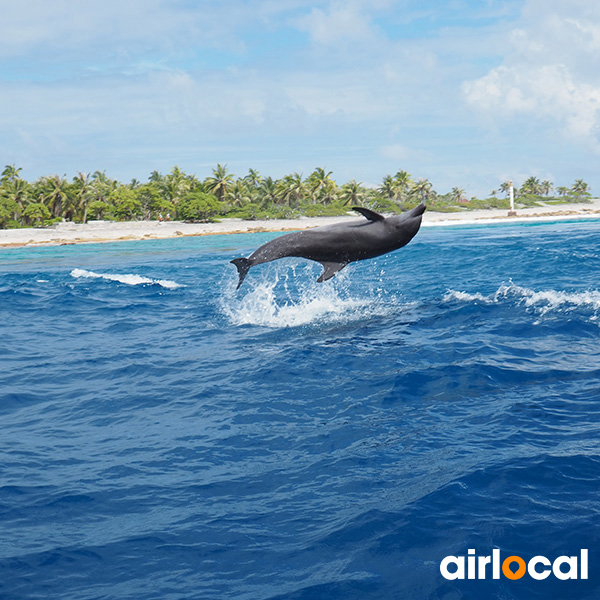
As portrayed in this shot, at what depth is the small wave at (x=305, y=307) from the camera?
45.5ft

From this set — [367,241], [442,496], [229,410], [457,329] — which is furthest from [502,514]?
[457,329]

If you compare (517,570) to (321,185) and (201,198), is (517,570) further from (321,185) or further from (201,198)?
(321,185)

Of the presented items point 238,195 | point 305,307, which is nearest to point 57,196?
point 238,195

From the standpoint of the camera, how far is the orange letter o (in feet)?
14.3

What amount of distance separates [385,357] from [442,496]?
15.9 feet

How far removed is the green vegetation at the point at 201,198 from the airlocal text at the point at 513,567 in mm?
85484

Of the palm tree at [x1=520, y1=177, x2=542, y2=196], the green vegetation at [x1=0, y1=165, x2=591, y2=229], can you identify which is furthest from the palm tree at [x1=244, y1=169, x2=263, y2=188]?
the palm tree at [x1=520, y1=177, x2=542, y2=196]

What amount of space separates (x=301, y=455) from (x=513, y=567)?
2.45 m

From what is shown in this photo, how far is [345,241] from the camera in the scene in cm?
1109

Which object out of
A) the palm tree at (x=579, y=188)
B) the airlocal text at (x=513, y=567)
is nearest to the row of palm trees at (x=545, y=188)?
the palm tree at (x=579, y=188)

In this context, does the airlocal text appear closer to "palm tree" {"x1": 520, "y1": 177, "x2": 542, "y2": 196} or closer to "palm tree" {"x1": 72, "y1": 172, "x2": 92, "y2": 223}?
"palm tree" {"x1": 72, "y1": 172, "x2": 92, "y2": 223}

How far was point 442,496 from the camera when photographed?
5.39 meters

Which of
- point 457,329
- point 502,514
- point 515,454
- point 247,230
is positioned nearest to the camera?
point 502,514

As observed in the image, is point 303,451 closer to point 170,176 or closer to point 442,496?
point 442,496
